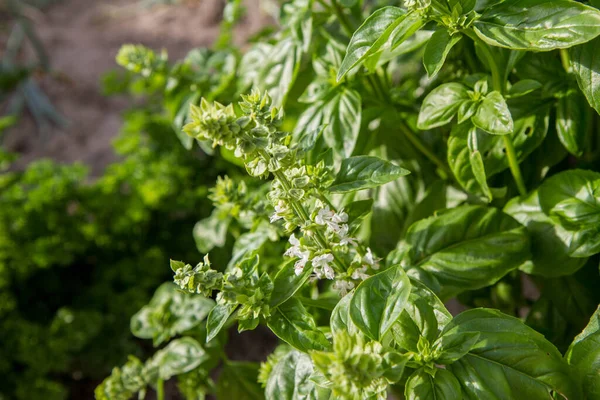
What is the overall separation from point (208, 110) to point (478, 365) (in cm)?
50

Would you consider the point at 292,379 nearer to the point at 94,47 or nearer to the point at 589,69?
the point at 589,69

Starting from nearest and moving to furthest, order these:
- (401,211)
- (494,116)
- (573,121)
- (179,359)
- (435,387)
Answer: (435,387), (494,116), (573,121), (179,359), (401,211)

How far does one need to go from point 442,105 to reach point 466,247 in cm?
25

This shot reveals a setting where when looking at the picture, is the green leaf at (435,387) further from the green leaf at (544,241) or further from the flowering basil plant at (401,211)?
the green leaf at (544,241)

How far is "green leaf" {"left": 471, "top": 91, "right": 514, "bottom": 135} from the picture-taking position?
888 millimetres

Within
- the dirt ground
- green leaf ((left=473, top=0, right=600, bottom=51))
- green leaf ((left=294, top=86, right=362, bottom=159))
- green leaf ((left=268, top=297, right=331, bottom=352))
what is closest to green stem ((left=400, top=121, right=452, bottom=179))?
green leaf ((left=294, top=86, right=362, bottom=159))

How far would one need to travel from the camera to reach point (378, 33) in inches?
34.9

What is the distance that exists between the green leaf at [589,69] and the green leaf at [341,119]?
372 mm

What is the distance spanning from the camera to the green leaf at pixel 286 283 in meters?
0.88

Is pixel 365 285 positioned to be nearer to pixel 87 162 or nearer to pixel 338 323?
pixel 338 323

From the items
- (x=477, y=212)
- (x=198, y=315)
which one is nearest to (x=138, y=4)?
(x=198, y=315)

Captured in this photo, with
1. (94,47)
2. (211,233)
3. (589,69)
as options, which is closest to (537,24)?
(589,69)

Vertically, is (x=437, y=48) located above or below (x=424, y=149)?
above

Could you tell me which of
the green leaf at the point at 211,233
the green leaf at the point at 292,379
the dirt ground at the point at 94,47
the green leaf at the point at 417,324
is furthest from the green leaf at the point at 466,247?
the dirt ground at the point at 94,47
